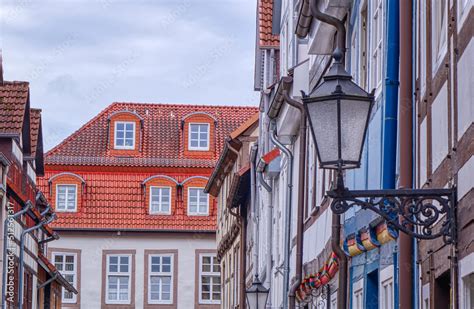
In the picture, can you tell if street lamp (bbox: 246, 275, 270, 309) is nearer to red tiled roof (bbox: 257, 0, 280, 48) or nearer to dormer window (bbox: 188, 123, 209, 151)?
red tiled roof (bbox: 257, 0, 280, 48)

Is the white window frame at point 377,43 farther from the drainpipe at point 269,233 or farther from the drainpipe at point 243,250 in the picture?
the drainpipe at point 243,250

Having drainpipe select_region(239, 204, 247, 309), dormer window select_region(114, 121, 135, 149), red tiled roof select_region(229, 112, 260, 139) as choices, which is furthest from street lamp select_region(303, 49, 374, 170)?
dormer window select_region(114, 121, 135, 149)

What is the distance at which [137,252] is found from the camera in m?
50.8

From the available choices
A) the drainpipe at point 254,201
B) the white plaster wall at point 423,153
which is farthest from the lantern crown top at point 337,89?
the drainpipe at point 254,201

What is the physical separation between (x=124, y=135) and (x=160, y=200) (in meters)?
3.10

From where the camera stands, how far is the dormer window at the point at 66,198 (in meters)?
50.7

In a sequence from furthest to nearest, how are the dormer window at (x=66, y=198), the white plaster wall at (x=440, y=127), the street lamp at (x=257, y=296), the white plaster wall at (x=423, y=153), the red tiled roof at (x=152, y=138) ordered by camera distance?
the red tiled roof at (x=152, y=138) < the dormer window at (x=66, y=198) < the street lamp at (x=257, y=296) < the white plaster wall at (x=423, y=153) < the white plaster wall at (x=440, y=127)

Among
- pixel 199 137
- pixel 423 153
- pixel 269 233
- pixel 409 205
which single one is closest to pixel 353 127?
pixel 409 205

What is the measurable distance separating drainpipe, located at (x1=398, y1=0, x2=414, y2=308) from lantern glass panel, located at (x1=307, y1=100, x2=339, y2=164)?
8.51ft

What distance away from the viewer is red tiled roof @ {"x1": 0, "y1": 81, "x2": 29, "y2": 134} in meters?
30.7

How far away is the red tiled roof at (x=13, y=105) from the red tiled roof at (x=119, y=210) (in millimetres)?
18687

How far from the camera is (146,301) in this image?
50.8 m

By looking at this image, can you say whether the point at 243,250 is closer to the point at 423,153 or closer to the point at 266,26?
the point at 266,26

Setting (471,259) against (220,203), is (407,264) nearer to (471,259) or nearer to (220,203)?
(471,259)
